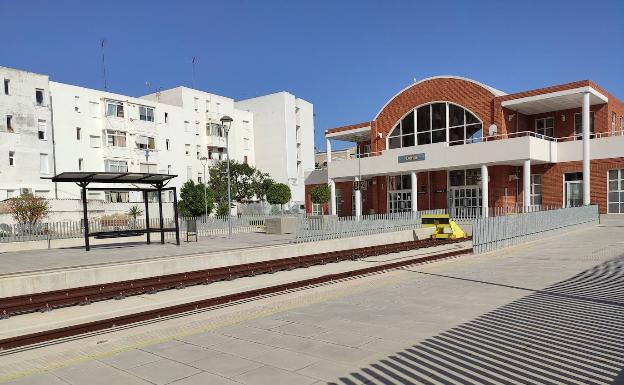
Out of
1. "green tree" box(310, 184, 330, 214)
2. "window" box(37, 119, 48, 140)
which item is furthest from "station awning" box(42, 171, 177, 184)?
"green tree" box(310, 184, 330, 214)

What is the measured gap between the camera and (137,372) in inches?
208

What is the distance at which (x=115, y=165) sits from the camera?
1929 inches

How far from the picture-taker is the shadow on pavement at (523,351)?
15.6ft

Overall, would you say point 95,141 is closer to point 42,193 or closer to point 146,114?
point 146,114

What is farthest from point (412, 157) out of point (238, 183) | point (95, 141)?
point (95, 141)

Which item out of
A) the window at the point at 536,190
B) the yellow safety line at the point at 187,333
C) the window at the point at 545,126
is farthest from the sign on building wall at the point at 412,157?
the yellow safety line at the point at 187,333

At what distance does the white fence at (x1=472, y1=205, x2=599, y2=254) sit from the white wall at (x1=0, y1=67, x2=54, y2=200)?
3797 cm

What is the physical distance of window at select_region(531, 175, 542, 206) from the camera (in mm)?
36144

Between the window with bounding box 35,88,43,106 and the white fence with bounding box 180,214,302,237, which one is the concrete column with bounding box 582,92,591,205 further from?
the window with bounding box 35,88,43,106

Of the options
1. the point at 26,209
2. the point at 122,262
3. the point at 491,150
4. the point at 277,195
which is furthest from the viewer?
the point at 277,195

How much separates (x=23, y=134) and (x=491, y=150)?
1564 inches

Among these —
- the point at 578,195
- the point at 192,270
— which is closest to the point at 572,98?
the point at 578,195

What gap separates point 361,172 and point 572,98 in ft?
58.8

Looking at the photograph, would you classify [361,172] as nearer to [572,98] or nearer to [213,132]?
[572,98]
